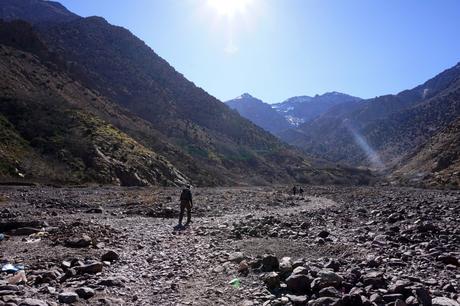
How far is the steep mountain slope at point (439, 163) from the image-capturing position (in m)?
98.4

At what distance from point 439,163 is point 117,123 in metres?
89.9

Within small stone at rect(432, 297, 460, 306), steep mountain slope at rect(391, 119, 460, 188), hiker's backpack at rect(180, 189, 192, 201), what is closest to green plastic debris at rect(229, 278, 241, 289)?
small stone at rect(432, 297, 460, 306)

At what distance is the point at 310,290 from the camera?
9.53 metres

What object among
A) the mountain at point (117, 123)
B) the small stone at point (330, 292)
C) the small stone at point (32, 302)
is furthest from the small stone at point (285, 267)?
the mountain at point (117, 123)

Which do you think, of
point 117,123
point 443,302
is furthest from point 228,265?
point 117,123

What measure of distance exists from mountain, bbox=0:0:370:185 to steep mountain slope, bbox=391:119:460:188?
25.3m

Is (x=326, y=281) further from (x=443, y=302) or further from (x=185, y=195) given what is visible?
(x=185, y=195)

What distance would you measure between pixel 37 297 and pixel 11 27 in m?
138

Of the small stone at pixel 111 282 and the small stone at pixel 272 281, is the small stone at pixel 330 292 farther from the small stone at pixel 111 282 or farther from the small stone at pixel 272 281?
the small stone at pixel 111 282

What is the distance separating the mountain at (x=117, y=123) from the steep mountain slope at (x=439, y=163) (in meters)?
25.3

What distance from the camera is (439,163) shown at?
392ft

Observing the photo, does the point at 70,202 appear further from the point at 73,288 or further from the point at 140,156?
the point at 140,156

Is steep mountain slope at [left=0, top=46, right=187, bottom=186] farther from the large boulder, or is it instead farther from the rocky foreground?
the large boulder

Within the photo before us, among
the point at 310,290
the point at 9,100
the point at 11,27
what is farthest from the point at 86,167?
the point at 11,27
